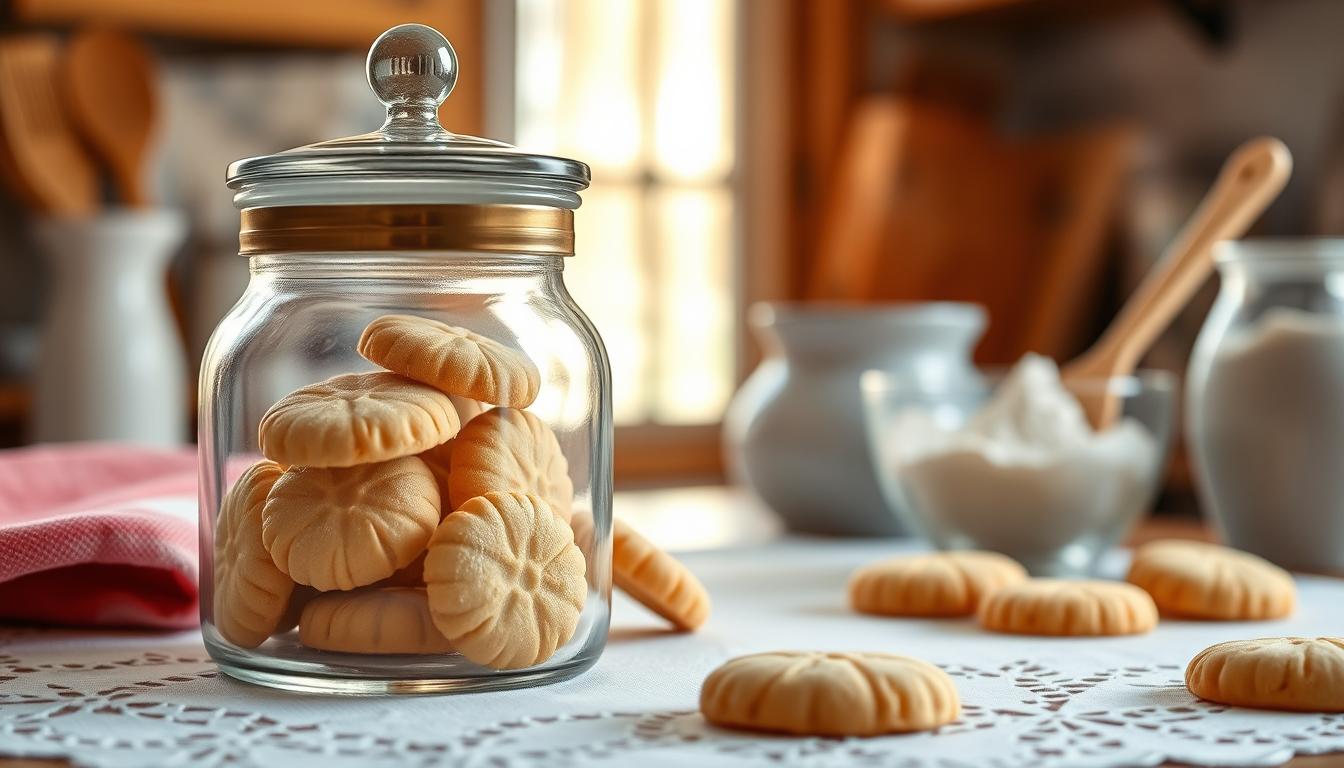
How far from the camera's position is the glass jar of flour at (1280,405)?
1050 millimetres

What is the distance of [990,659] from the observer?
0.71 meters

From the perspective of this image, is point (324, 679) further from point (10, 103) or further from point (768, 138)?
point (768, 138)

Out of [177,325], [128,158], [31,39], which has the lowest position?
[177,325]

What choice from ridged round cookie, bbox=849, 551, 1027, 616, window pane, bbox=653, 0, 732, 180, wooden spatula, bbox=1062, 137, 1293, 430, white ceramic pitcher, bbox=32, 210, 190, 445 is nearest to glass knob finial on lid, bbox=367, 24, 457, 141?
ridged round cookie, bbox=849, 551, 1027, 616

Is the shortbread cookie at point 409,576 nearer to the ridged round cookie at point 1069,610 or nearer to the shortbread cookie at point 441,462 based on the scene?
the shortbread cookie at point 441,462

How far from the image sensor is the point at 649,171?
2.12 m

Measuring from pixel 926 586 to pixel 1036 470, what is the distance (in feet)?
0.67

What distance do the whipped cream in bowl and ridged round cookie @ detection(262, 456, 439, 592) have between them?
0.53 metres

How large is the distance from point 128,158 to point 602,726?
126cm

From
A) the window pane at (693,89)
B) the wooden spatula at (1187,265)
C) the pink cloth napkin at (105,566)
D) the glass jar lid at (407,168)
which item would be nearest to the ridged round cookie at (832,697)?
the glass jar lid at (407,168)

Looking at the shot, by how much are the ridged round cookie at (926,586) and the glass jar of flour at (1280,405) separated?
0.30 meters

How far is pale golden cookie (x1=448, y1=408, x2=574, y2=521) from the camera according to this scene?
61cm

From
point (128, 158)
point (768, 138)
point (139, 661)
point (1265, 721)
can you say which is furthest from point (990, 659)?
point (768, 138)

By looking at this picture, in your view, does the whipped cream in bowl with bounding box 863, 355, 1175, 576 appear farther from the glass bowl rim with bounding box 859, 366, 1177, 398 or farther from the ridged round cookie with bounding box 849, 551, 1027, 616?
the ridged round cookie with bounding box 849, 551, 1027, 616
